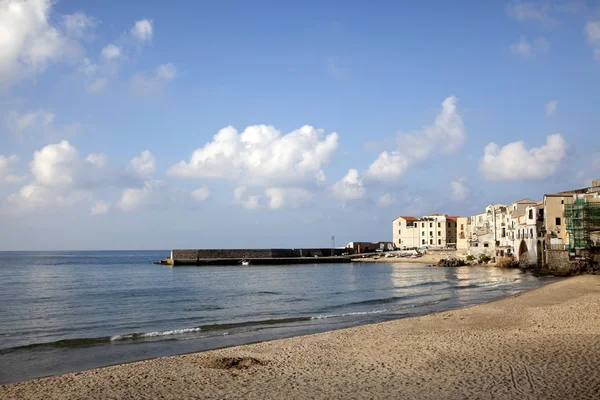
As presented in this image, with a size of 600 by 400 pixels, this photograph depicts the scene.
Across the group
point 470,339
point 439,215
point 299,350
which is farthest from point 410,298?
point 439,215

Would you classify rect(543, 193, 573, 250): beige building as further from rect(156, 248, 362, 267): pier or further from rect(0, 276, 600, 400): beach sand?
rect(156, 248, 362, 267): pier

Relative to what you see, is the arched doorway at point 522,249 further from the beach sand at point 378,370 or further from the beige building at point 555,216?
the beach sand at point 378,370

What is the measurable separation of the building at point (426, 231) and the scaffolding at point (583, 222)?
6527cm

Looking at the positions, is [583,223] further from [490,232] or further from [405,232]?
[405,232]

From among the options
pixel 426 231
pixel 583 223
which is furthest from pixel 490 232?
pixel 426 231

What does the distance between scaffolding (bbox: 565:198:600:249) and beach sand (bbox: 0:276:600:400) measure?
38378 millimetres

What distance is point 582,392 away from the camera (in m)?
10.8

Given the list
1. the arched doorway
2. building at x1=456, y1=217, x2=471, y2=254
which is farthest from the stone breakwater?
the arched doorway

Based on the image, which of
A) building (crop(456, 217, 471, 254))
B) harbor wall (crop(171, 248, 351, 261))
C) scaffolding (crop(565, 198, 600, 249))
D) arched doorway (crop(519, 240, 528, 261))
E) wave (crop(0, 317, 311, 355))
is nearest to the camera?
wave (crop(0, 317, 311, 355))

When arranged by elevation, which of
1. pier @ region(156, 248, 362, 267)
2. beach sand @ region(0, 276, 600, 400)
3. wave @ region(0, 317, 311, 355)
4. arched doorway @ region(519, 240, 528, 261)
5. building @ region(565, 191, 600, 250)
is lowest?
pier @ region(156, 248, 362, 267)

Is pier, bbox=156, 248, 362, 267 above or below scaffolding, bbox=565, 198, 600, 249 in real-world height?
below

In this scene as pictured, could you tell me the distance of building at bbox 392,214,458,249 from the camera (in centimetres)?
12262

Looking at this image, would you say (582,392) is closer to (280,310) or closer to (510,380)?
(510,380)

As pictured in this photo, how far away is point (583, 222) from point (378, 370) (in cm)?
4942
